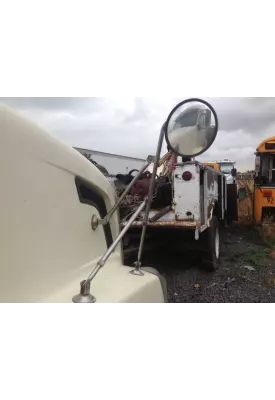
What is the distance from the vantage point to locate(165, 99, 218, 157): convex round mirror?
959 mm

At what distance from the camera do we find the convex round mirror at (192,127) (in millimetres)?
959

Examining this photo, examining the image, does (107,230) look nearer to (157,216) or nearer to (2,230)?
(2,230)

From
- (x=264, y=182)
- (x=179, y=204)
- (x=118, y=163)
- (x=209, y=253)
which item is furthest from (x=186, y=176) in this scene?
(x=264, y=182)

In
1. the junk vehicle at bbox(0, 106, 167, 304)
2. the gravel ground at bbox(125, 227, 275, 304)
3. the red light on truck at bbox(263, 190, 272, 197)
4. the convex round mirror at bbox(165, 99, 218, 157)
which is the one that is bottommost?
the gravel ground at bbox(125, 227, 275, 304)

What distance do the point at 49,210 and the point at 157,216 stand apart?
222 cm

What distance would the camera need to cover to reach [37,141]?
82 cm

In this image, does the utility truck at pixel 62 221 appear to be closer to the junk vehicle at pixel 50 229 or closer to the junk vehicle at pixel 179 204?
the junk vehicle at pixel 50 229

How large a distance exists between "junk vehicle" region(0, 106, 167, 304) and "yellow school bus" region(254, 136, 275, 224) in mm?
3087

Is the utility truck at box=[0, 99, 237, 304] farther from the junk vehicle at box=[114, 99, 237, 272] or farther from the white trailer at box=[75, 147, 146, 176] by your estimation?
the junk vehicle at box=[114, 99, 237, 272]

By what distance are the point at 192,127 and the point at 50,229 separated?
45cm

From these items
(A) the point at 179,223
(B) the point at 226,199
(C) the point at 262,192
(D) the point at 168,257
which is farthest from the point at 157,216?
(B) the point at 226,199

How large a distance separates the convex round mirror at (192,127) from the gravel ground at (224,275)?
1.03m

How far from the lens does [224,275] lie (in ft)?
9.42

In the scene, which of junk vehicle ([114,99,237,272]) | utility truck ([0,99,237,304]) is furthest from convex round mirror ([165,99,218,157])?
junk vehicle ([114,99,237,272])
